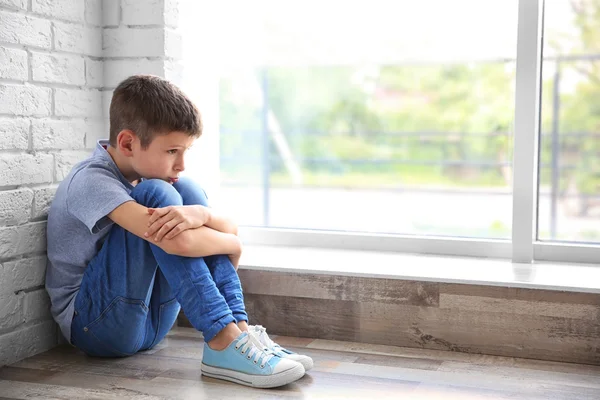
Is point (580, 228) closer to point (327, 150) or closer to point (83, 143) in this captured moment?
point (327, 150)

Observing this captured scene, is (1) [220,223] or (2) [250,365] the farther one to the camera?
(1) [220,223]

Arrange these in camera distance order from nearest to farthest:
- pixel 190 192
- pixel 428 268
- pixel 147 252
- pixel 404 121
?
pixel 147 252 → pixel 190 192 → pixel 428 268 → pixel 404 121

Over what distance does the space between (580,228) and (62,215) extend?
458 centimetres

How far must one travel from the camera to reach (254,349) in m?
1.69

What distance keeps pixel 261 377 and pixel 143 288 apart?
367mm

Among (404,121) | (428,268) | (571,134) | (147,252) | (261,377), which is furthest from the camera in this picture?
(404,121)

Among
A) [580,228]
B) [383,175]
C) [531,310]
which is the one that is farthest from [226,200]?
[383,175]

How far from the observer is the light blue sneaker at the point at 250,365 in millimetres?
1654

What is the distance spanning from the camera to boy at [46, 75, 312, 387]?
5.54ft

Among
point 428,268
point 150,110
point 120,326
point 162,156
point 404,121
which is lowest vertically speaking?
point 120,326

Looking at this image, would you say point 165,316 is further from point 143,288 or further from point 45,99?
point 45,99

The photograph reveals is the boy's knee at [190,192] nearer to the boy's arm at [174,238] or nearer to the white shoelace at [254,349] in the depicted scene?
the boy's arm at [174,238]

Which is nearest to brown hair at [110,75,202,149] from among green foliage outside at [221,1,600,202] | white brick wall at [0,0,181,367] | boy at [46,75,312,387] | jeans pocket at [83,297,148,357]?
boy at [46,75,312,387]

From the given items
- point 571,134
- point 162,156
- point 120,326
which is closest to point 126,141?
point 162,156
